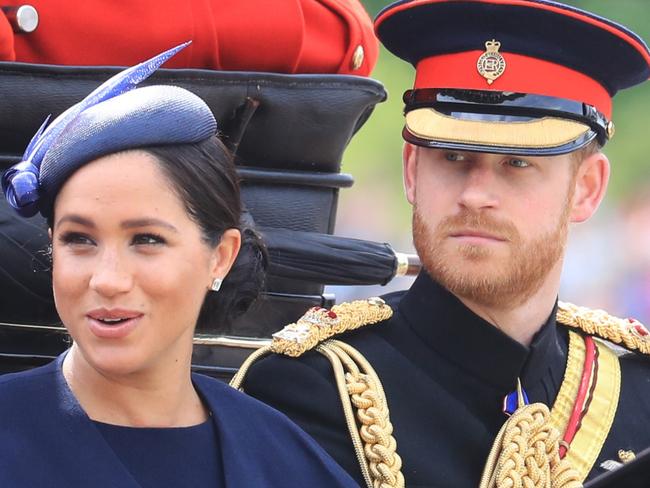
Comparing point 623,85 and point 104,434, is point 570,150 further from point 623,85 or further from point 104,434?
point 104,434

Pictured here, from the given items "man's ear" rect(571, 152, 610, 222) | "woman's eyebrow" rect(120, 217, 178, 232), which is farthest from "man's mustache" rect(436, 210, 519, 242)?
"woman's eyebrow" rect(120, 217, 178, 232)

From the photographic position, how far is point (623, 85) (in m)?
3.25

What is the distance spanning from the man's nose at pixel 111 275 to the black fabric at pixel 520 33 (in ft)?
3.57

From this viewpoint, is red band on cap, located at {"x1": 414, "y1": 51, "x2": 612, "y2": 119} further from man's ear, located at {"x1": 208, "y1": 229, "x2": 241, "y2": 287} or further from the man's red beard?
man's ear, located at {"x1": 208, "y1": 229, "x2": 241, "y2": 287}

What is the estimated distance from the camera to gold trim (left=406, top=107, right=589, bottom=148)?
9.54 feet

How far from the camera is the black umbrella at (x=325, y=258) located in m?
3.01

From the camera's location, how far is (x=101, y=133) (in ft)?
7.55

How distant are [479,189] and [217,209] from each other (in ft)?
2.20

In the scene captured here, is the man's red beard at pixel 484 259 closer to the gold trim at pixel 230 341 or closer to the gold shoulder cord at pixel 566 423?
the gold shoulder cord at pixel 566 423

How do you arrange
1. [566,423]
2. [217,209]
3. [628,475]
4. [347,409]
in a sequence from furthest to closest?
[566,423]
[347,409]
[217,209]
[628,475]

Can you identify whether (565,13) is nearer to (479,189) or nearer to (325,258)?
(479,189)

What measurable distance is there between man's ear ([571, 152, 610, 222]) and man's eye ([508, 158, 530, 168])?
7.7 inches

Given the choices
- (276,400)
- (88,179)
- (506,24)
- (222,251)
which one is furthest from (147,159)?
(506,24)

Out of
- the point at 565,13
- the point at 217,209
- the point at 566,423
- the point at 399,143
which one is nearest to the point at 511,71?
the point at 565,13
